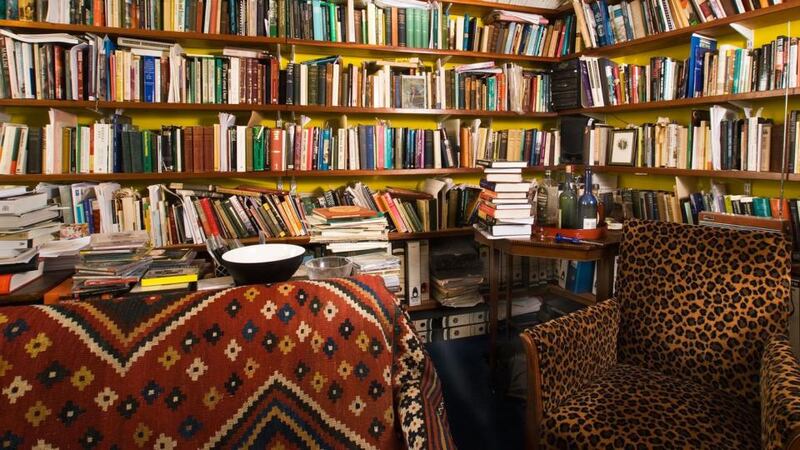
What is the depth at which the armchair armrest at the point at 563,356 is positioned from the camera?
1328mm

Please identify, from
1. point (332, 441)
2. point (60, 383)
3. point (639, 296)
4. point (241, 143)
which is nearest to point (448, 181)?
point (241, 143)

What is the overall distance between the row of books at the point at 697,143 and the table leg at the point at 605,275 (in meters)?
0.87

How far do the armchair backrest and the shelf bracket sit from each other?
50.1 inches

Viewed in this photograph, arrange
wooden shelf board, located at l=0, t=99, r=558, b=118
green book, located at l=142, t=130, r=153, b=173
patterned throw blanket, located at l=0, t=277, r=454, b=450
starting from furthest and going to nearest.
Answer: green book, located at l=142, t=130, r=153, b=173, wooden shelf board, located at l=0, t=99, r=558, b=118, patterned throw blanket, located at l=0, t=277, r=454, b=450

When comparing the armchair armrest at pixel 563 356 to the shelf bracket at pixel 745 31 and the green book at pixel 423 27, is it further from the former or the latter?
the green book at pixel 423 27

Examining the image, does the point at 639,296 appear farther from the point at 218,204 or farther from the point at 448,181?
the point at 218,204

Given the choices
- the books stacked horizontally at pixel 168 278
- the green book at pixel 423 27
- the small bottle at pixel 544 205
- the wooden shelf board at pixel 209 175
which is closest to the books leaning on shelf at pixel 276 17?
the green book at pixel 423 27

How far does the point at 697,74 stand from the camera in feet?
7.77

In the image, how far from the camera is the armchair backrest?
1.42 meters

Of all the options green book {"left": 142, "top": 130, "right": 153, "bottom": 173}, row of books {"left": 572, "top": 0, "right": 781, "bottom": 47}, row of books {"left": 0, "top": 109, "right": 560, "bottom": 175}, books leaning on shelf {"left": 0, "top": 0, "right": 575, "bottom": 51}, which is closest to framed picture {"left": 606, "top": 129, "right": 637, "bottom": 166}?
row of books {"left": 0, "top": 109, "right": 560, "bottom": 175}

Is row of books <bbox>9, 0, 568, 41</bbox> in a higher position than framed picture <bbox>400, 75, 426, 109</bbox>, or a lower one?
higher

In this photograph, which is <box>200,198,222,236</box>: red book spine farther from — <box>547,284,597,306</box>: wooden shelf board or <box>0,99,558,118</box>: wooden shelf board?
<box>547,284,597,306</box>: wooden shelf board

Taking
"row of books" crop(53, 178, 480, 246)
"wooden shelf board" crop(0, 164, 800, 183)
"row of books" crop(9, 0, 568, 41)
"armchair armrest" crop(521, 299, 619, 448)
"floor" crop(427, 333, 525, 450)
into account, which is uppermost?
"row of books" crop(9, 0, 568, 41)

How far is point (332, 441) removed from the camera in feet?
3.11
